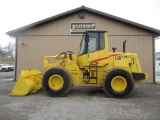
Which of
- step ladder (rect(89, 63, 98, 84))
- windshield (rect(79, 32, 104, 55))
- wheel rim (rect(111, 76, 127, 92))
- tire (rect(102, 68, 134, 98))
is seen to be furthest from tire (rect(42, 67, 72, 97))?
wheel rim (rect(111, 76, 127, 92))

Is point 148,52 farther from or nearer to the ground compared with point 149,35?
nearer to the ground

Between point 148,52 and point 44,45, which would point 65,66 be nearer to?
point 44,45

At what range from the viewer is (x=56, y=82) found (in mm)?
9414

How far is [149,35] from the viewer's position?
15008 millimetres

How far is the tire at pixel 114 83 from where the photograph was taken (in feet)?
29.8

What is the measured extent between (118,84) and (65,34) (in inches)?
291

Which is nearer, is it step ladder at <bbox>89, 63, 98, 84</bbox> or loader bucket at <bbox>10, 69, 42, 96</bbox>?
loader bucket at <bbox>10, 69, 42, 96</bbox>

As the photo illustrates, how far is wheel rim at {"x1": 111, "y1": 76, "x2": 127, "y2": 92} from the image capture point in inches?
360

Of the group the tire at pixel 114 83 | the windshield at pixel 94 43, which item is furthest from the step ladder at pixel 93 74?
the windshield at pixel 94 43

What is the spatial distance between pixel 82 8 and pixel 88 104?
921 cm

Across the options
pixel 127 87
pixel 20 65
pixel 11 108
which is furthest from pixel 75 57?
pixel 20 65

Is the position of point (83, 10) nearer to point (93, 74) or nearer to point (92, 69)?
point (92, 69)

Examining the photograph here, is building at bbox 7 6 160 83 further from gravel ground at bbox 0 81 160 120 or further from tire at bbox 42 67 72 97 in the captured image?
gravel ground at bbox 0 81 160 120

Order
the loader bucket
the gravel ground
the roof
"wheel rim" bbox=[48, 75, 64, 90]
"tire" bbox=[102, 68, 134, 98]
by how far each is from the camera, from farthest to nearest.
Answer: the roof < "wheel rim" bbox=[48, 75, 64, 90] < the loader bucket < "tire" bbox=[102, 68, 134, 98] < the gravel ground
